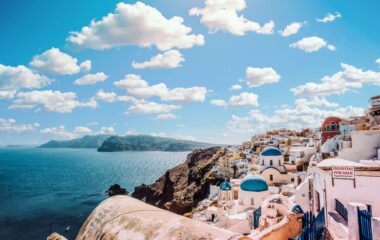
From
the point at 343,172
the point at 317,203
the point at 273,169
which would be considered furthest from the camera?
the point at 273,169

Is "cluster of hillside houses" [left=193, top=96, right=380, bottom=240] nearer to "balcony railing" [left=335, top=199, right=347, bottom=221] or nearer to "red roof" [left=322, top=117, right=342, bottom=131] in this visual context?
"balcony railing" [left=335, top=199, right=347, bottom=221]

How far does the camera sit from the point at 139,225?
10.7 feet

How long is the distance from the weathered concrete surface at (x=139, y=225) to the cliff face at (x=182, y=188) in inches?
2017

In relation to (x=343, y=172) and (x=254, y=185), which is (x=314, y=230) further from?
(x=254, y=185)

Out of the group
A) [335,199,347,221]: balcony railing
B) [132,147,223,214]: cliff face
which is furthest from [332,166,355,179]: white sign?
[132,147,223,214]: cliff face

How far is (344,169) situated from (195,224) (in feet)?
30.2

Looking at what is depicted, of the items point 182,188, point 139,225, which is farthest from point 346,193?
point 182,188

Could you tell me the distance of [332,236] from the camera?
31.7 feet

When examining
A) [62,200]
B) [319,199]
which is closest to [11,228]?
[62,200]

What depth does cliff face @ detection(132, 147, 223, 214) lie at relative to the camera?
56469 millimetres

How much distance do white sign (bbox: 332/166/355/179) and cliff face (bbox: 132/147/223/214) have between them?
45.5m

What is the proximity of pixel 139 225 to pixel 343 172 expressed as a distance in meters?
9.50

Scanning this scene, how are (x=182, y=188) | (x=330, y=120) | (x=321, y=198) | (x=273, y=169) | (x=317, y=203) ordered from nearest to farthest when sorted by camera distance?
(x=321, y=198)
(x=317, y=203)
(x=273, y=169)
(x=330, y=120)
(x=182, y=188)

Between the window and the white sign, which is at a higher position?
the white sign
